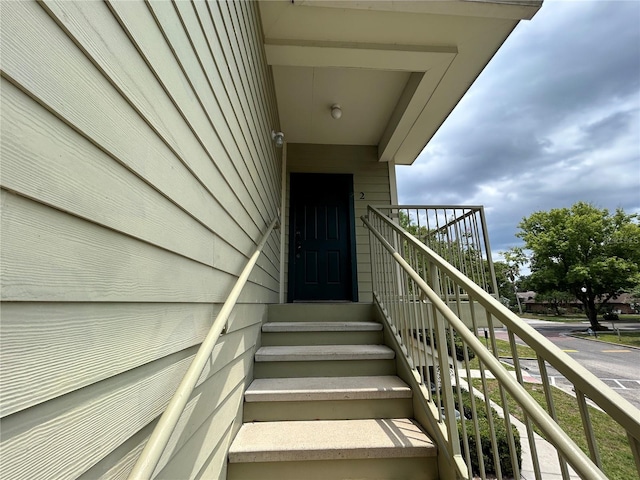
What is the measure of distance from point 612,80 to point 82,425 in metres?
32.5

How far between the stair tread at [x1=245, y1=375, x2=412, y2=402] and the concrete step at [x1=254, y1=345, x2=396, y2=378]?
14 cm

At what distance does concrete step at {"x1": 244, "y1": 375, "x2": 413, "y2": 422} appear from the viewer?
1797 millimetres

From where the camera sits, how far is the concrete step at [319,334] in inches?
94.7

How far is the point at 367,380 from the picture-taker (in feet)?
6.59

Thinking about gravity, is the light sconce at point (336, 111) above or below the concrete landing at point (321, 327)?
above

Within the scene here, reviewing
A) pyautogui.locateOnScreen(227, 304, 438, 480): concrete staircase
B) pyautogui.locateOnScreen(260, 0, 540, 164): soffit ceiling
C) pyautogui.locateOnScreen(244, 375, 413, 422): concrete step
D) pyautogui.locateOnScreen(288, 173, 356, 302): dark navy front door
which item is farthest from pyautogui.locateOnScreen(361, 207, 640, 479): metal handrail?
pyautogui.locateOnScreen(288, 173, 356, 302): dark navy front door

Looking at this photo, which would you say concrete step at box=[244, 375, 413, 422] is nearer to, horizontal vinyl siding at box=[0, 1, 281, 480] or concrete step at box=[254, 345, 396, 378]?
concrete step at box=[254, 345, 396, 378]

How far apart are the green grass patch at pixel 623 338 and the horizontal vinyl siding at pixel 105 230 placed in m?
22.6

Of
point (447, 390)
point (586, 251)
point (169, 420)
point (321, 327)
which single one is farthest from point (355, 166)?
point (586, 251)

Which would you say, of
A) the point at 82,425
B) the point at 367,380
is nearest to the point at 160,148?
the point at 82,425

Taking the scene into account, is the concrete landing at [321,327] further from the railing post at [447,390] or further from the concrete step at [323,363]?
the railing post at [447,390]

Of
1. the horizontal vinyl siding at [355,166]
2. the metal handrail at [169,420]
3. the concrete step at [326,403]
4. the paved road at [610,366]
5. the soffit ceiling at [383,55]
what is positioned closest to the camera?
the metal handrail at [169,420]

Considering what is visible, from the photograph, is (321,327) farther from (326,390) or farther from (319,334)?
(326,390)

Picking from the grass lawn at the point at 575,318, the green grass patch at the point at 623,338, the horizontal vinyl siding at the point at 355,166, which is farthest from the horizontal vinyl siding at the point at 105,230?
the grass lawn at the point at 575,318
